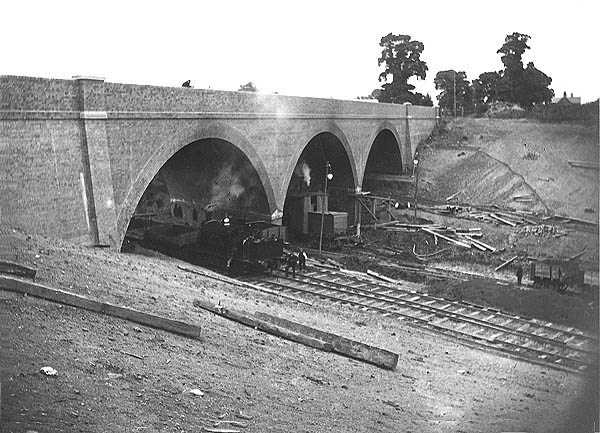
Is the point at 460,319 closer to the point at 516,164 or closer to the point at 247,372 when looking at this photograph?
the point at 516,164

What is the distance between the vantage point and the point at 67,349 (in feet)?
11.7

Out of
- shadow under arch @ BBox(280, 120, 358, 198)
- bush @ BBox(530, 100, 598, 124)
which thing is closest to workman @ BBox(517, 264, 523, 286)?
bush @ BBox(530, 100, 598, 124)

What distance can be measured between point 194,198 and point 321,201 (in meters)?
1.82

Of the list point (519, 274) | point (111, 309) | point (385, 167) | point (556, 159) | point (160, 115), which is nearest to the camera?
point (556, 159)

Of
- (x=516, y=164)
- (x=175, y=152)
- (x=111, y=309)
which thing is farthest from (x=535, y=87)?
(x=175, y=152)

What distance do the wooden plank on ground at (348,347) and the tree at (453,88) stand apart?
70.7 inches

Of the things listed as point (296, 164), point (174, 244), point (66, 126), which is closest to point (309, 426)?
point (174, 244)

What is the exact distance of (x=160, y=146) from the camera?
355 inches

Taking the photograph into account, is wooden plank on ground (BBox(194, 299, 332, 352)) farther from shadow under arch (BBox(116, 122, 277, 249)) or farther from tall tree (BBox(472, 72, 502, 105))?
shadow under arch (BBox(116, 122, 277, 249))

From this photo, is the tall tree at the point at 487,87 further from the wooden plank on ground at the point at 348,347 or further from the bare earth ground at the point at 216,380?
the wooden plank on ground at the point at 348,347

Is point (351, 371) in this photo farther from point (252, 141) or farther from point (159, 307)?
point (252, 141)

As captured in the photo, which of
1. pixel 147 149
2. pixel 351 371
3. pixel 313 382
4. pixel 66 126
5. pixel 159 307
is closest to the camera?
pixel 313 382

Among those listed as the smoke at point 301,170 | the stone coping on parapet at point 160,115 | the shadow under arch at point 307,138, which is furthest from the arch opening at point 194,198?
the smoke at point 301,170

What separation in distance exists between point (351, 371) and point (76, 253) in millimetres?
A: 2904
